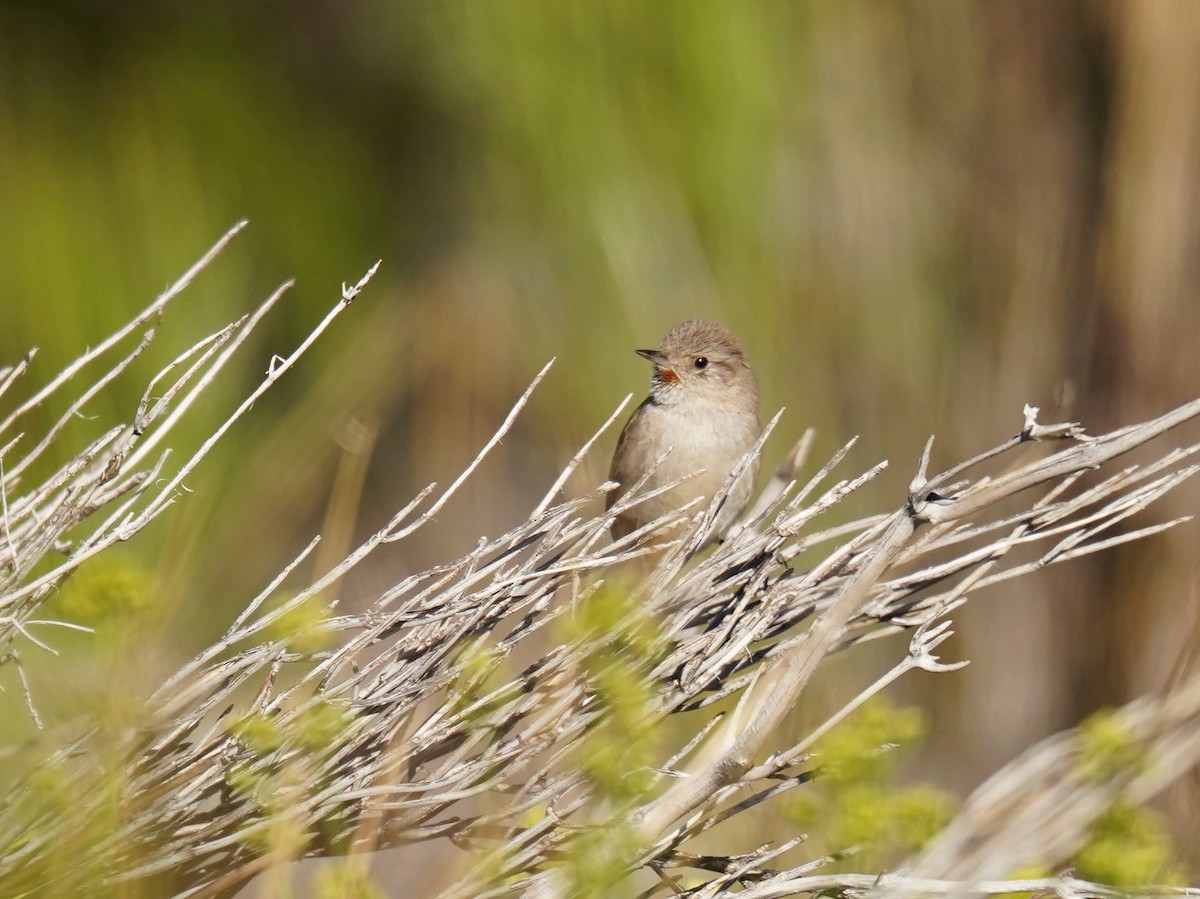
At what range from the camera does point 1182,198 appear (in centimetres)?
191

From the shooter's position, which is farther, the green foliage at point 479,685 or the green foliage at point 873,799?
the green foliage at point 479,685

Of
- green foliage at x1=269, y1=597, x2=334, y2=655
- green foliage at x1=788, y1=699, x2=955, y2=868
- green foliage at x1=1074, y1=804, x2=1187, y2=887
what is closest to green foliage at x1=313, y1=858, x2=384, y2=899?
green foliage at x1=269, y1=597, x2=334, y2=655

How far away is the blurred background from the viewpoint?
1.70 m

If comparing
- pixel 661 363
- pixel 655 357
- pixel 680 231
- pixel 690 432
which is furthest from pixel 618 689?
pixel 690 432

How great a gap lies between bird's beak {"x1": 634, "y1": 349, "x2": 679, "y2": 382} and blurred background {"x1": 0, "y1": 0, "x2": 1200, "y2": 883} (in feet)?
0.09

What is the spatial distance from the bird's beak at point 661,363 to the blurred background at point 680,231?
3 centimetres

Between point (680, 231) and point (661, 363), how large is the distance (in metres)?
0.53

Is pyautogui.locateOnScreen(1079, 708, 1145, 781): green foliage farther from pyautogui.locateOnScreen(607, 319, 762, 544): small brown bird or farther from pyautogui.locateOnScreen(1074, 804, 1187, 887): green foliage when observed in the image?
pyautogui.locateOnScreen(607, 319, 762, 544): small brown bird

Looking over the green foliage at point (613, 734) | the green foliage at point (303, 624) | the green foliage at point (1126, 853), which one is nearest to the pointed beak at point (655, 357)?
the green foliage at point (613, 734)

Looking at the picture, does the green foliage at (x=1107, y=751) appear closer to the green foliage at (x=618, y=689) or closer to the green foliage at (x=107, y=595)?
the green foliage at (x=618, y=689)

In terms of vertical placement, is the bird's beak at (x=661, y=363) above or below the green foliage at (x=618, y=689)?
above

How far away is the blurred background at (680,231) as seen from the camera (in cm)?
170

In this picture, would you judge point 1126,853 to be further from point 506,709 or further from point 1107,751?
point 506,709

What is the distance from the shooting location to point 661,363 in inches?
88.9
